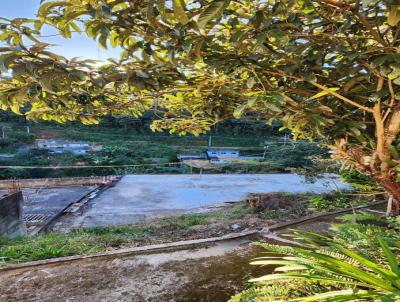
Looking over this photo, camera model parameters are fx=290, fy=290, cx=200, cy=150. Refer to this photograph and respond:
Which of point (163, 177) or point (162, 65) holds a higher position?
point (162, 65)

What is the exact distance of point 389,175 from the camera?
165 cm

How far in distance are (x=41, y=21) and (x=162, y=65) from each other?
1.58 feet

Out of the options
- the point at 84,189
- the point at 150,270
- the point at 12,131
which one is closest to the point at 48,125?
the point at 12,131

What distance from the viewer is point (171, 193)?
7.66m

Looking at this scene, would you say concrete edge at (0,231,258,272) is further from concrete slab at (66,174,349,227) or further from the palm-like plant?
concrete slab at (66,174,349,227)

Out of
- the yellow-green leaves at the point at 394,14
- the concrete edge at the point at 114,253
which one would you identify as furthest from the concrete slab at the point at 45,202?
the yellow-green leaves at the point at 394,14

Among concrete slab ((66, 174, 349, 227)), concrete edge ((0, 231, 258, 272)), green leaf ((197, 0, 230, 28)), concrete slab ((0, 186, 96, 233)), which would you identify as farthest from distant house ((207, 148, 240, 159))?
green leaf ((197, 0, 230, 28))

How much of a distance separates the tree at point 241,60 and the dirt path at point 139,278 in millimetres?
1110

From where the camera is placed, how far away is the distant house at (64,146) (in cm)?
1416

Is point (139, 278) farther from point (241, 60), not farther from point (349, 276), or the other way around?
point (241, 60)

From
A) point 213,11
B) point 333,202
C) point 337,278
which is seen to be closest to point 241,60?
point 213,11

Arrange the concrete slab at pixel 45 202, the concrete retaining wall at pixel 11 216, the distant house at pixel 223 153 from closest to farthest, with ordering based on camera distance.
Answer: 1. the concrete retaining wall at pixel 11 216
2. the concrete slab at pixel 45 202
3. the distant house at pixel 223 153

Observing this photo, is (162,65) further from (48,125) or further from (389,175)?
(48,125)

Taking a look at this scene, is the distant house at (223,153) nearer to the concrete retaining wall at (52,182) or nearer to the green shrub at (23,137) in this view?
the concrete retaining wall at (52,182)
